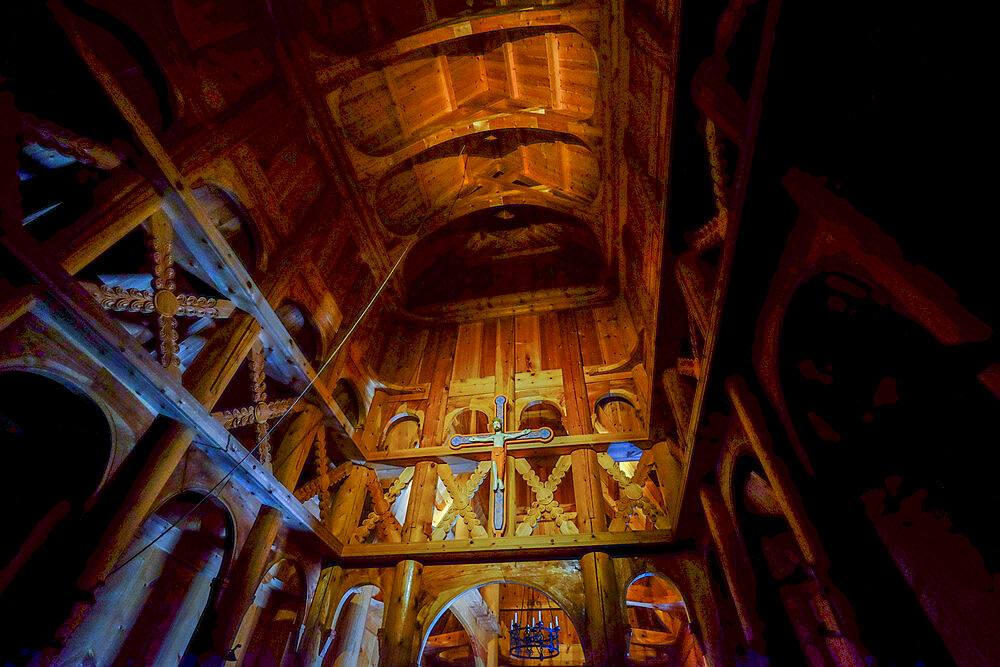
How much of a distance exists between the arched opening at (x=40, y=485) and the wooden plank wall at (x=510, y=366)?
142 inches

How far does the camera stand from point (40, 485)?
136 inches

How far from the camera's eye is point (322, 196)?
641cm

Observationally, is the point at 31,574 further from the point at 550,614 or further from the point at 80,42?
the point at 550,614

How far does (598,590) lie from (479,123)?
736 centimetres

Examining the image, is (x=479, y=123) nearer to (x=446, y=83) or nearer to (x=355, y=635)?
(x=446, y=83)

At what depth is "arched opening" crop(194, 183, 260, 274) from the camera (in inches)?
181

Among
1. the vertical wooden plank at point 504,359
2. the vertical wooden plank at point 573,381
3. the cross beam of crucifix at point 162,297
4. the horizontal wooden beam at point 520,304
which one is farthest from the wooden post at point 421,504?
the horizontal wooden beam at point 520,304

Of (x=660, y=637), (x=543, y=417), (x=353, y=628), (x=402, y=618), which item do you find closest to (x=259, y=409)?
(x=402, y=618)

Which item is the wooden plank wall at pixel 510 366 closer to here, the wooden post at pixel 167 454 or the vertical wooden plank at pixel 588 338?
the vertical wooden plank at pixel 588 338

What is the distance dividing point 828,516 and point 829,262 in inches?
51.9

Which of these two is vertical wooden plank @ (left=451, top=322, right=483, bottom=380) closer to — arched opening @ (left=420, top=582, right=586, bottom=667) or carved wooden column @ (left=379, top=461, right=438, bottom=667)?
carved wooden column @ (left=379, top=461, right=438, bottom=667)

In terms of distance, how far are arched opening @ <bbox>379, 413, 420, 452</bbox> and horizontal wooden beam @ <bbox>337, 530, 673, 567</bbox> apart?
2.03m

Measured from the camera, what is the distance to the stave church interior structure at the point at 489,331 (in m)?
1.73

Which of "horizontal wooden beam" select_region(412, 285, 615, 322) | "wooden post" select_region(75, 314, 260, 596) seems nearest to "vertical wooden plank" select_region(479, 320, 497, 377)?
"horizontal wooden beam" select_region(412, 285, 615, 322)
